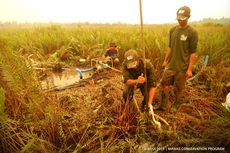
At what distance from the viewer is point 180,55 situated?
3.33 m

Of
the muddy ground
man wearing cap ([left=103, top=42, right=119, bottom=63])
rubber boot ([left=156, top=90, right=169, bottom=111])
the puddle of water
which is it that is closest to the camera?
the muddy ground

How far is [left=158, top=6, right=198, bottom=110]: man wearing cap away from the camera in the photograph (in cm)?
318

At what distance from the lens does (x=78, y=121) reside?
2924 millimetres

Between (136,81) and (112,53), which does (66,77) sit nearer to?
(112,53)

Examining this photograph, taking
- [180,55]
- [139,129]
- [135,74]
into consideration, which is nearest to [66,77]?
[135,74]

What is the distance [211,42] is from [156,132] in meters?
3.52

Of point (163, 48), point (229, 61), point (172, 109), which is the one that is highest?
point (163, 48)

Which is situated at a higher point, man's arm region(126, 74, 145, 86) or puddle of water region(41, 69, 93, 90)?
man's arm region(126, 74, 145, 86)

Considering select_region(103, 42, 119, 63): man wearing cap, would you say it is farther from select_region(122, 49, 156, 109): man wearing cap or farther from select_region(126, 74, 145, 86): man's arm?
select_region(126, 74, 145, 86): man's arm

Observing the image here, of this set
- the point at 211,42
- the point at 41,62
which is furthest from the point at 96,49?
the point at 211,42

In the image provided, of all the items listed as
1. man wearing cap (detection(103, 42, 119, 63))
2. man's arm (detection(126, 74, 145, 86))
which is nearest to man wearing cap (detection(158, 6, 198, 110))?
man's arm (detection(126, 74, 145, 86))

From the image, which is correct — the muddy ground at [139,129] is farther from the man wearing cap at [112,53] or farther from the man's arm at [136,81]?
the man wearing cap at [112,53]

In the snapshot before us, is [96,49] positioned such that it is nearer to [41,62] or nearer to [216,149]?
[41,62]

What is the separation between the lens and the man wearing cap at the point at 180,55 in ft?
10.4
